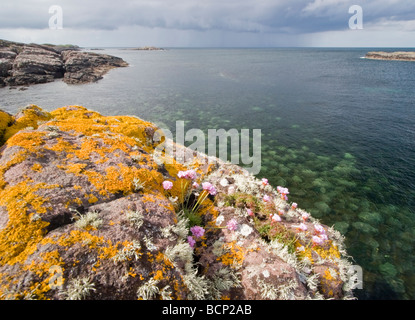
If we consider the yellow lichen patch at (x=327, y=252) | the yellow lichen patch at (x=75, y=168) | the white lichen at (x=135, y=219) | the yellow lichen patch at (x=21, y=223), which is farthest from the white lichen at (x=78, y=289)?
the yellow lichen patch at (x=327, y=252)

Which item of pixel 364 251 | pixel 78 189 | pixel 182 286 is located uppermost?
pixel 78 189

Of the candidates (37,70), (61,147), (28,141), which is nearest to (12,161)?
(28,141)

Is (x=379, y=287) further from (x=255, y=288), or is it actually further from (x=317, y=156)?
(x=317, y=156)

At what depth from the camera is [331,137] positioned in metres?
24.4

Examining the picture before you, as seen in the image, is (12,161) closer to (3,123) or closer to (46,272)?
(46,272)

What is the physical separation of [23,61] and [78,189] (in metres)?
84.5

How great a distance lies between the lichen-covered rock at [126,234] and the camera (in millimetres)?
3455

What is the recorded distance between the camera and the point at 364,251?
34.4ft

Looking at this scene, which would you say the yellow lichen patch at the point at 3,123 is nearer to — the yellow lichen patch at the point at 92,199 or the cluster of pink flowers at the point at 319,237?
the yellow lichen patch at the point at 92,199

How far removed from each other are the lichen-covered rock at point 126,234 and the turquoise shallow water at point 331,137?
5518mm

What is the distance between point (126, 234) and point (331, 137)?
87.0 feet

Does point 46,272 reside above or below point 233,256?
above
